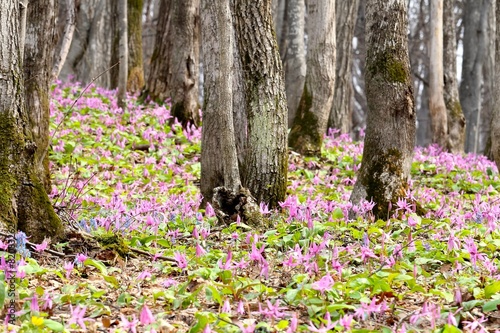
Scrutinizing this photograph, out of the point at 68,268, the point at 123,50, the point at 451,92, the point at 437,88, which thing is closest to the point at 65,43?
the point at 123,50

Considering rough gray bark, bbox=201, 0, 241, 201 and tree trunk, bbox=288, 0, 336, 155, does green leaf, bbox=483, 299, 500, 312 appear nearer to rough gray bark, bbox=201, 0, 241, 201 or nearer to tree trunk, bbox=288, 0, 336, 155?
rough gray bark, bbox=201, 0, 241, 201

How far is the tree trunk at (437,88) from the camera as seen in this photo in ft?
46.5

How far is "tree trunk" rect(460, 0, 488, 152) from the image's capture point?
23609 mm

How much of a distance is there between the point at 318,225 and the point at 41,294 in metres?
2.62

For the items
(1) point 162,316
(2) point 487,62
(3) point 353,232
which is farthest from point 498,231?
(2) point 487,62

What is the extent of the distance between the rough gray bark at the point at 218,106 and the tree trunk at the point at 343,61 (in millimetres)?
7189

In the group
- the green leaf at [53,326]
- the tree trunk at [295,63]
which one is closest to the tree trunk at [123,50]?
the tree trunk at [295,63]

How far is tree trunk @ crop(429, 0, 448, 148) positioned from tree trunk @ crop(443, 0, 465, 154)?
0.91ft

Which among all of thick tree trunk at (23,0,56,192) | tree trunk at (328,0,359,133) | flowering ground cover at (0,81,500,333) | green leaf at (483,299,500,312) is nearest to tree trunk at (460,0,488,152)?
tree trunk at (328,0,359,133)

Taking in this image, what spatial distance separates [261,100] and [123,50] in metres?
6.43

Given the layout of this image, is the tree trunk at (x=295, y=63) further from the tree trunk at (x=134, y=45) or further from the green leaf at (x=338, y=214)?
the green leaf at (x=338, y=214)

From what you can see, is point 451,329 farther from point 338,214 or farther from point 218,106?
point 218,106

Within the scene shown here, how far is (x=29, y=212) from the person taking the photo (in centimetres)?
503

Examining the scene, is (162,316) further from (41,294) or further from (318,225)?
(318,225)
